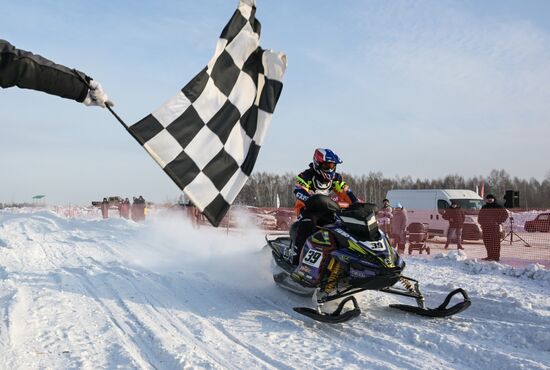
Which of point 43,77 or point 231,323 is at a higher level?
point 43,77

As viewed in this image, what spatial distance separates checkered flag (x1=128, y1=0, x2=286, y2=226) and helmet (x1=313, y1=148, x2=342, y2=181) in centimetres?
118

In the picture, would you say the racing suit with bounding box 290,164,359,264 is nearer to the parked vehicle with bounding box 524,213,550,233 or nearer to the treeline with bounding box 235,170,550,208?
the parked vehicle with bounding box 524,213,550,233

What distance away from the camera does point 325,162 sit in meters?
6.28

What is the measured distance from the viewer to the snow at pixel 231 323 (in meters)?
3.78

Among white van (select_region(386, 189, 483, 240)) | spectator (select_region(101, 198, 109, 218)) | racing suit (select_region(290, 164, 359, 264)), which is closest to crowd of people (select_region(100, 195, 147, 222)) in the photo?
spectator (select_region(101, 198, 109, 218))

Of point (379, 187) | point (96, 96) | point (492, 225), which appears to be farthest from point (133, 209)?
point (379, 187)

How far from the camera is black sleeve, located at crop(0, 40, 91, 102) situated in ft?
6.47

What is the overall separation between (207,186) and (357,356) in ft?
7.02

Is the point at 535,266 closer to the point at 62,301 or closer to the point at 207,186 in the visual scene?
the point at 207,186

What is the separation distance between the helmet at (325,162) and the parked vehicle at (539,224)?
31.6ft

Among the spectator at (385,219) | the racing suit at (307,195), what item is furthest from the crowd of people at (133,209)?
the racing suit at (307,195)

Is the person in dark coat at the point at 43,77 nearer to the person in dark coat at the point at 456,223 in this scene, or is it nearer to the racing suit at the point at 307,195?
the racing suit at the point at 307,195

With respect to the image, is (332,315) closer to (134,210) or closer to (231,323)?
(231,323)

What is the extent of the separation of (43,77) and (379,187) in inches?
3570
